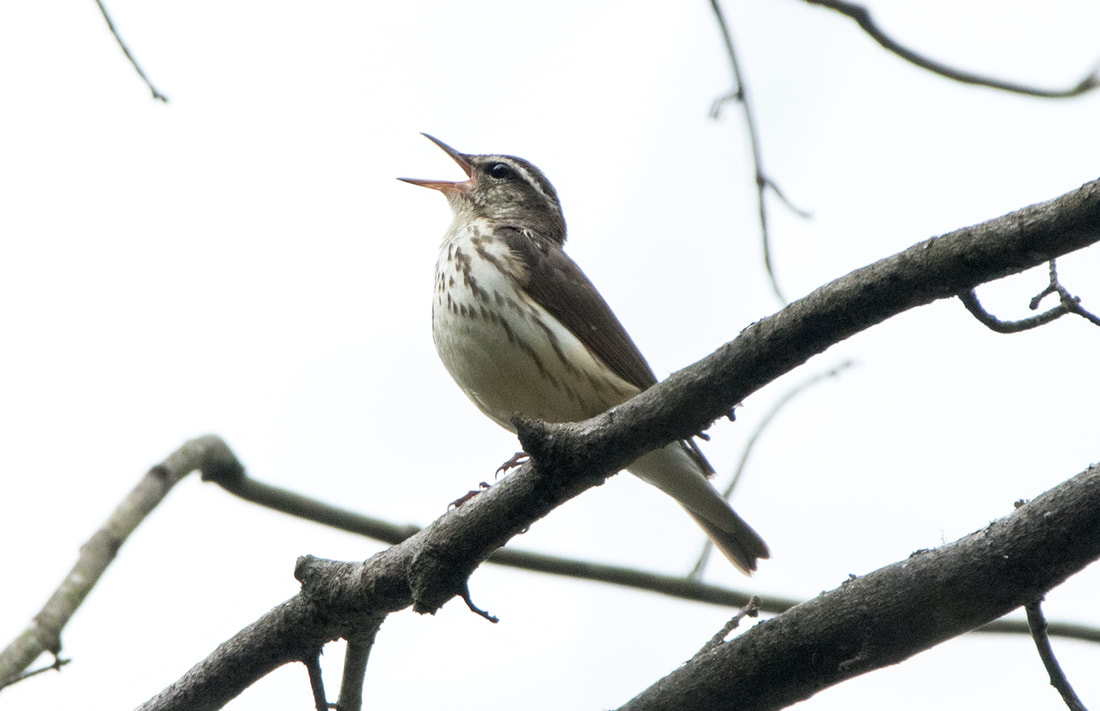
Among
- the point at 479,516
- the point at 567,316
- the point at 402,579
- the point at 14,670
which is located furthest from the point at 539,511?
the point at 567,316

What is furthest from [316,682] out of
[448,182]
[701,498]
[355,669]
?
[448,182]

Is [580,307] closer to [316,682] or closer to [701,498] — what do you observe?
[701,498]

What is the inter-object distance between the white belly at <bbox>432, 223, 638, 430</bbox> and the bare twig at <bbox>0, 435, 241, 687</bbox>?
1590mm

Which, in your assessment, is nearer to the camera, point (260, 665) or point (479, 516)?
point (479, 516)

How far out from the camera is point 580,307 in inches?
296

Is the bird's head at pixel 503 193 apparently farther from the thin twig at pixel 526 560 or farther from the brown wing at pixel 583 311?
the thin twig at pixel 526 560

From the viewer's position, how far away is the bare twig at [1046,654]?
371 cm

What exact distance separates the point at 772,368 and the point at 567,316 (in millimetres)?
3667

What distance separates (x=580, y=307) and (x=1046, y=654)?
13.8 ft

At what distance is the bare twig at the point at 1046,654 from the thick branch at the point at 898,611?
2.7 inches

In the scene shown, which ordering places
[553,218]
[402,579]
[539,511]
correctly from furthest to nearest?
[553,218] → [402,579] → [539,511]

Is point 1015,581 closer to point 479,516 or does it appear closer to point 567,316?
point 479,516

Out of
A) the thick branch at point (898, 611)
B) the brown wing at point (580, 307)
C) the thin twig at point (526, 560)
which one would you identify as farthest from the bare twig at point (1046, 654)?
the brown wing at point (580, 307)

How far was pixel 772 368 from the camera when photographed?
3760 mm
